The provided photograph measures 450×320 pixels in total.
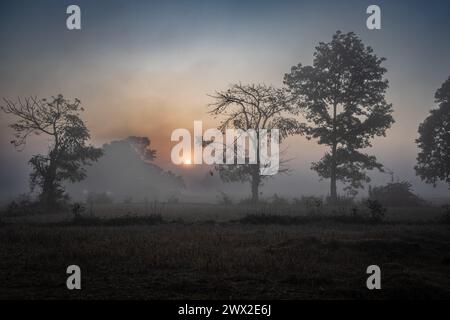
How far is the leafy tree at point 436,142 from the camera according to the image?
39.5 meters

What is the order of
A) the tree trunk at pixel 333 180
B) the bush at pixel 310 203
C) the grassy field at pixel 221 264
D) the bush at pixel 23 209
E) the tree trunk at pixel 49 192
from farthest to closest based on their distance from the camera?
the tree trunk at pixel 333 180 → the tree trunk at pixel 49 192 → the bush at pixel 310 203 → the bush at pixel 23 209 → the grassy field at pixel 221 264

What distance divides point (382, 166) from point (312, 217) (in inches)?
708

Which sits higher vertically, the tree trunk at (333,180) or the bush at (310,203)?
the tree trunk at (333,180)

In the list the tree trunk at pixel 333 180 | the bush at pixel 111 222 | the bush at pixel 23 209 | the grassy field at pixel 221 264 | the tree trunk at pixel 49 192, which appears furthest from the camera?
the tree trunk at pixel 333 180

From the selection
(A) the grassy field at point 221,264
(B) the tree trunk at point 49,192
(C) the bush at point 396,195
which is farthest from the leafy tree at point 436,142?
(B) the tree trunk at point 49,192

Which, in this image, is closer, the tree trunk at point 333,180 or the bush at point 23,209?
the bush at point 23,209

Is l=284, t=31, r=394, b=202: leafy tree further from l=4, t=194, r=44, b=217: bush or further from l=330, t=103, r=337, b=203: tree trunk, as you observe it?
l=4, t=194, r=44, b=217: bush

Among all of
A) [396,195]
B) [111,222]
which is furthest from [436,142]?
[111,222]

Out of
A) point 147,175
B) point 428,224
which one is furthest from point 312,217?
point 147,175

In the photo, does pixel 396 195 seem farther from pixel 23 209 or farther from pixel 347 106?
pixel 23 209

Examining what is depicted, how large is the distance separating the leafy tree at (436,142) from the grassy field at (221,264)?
25.7 m

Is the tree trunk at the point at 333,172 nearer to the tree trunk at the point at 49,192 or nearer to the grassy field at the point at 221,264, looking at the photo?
the grassy field at the point at 221,264

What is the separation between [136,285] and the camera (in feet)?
28.0

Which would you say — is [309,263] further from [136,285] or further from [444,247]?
[444,247]
